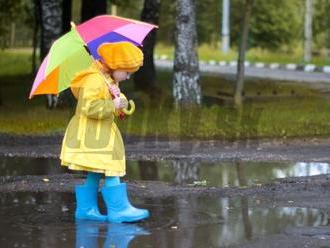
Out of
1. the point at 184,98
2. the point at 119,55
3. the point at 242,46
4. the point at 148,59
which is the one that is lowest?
the point at 184,98

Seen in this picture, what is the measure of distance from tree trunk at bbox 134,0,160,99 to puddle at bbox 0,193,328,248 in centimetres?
1166

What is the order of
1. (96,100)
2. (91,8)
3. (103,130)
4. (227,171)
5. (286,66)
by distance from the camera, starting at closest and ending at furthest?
(96,100)
(103,130)
(227,171)
(91,8)
(286,66)

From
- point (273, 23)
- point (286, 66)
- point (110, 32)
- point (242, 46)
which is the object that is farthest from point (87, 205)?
point (273, 23)

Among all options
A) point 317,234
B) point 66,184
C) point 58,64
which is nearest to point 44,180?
point 66,184

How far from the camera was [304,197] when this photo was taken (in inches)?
287

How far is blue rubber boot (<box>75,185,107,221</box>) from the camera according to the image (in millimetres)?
6445

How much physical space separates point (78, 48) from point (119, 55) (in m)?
0.50

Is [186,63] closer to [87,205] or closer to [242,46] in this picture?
[242,46]

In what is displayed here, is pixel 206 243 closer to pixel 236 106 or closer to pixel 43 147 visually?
pixel 43 147

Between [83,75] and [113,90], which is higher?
[83,75]

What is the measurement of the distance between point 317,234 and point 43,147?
6258 mm

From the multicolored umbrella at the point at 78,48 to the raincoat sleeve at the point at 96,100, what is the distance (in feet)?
1.20

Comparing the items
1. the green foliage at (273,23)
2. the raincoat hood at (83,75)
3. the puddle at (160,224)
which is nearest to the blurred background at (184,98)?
the puddle at (160,224)

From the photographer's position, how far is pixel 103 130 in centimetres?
640
